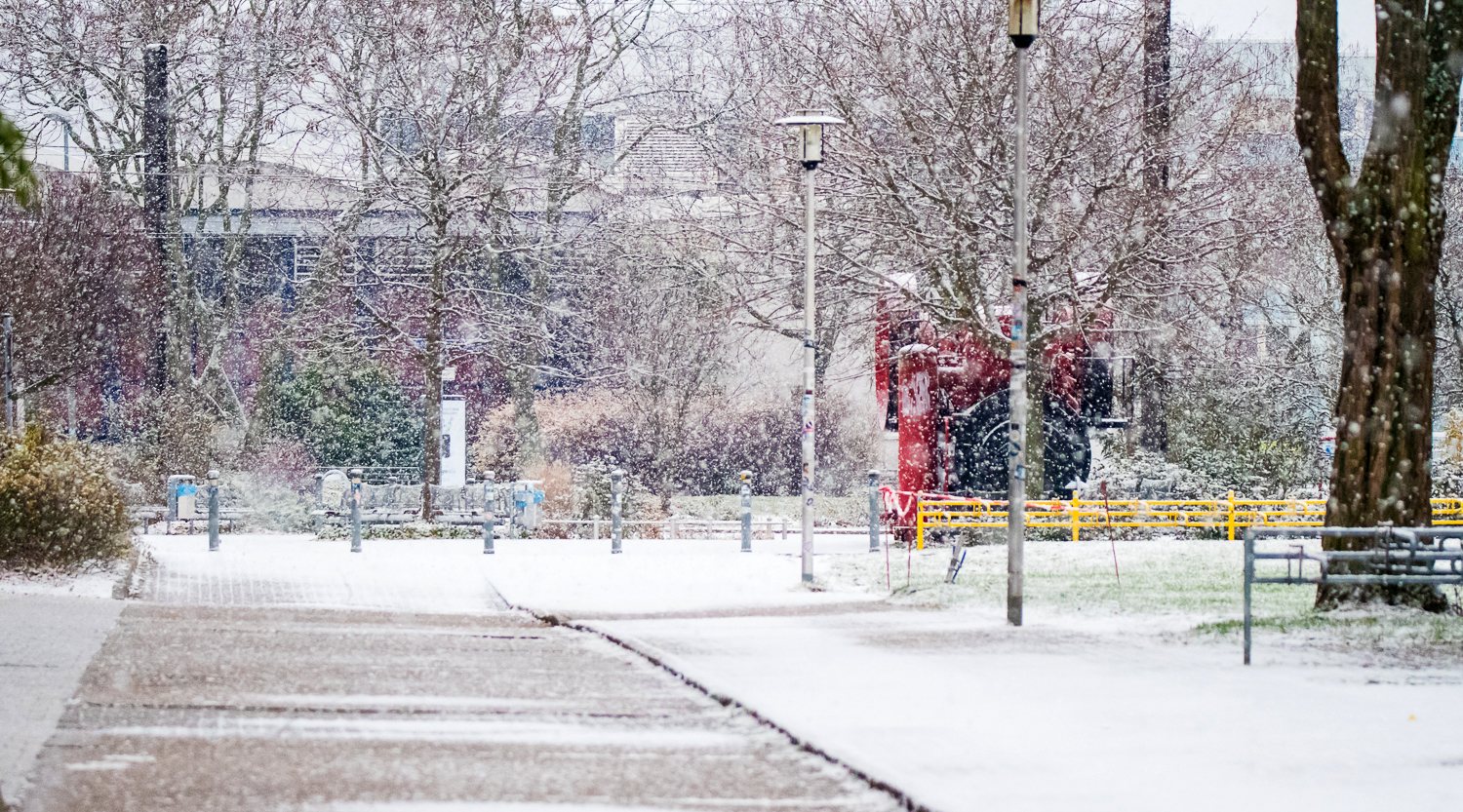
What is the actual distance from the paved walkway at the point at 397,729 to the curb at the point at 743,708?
0.05 meters

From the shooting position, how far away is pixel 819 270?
2705 centimetres

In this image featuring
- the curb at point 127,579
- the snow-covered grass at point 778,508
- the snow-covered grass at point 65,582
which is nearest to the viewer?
the snow-covered grass at point 65,582

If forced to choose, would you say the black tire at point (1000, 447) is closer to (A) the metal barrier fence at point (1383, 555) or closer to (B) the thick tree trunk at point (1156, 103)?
(B) the thick tree trunk at point (1156, 103)

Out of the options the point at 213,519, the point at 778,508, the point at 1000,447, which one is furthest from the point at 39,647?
the point at 778,508

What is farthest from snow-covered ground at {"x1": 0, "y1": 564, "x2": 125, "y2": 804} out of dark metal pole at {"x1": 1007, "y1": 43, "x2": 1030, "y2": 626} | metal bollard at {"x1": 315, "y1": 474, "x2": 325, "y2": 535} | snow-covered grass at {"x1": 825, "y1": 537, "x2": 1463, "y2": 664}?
metal bollard at {"x1": 315, "y1": 474, "x2": 325, "y2": 535}

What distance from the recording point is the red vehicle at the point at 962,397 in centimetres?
2812

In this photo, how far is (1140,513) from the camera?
2633 centimetres

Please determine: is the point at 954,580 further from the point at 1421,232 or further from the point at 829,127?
the point at 829,127

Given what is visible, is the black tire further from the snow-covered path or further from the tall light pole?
the snow-covered path

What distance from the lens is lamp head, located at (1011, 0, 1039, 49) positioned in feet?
46.2

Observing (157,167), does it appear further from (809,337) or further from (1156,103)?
(809,337)

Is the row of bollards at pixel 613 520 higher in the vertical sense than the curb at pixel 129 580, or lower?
higher

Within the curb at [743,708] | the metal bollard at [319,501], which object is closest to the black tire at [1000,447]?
the metal bollard at [319,501]

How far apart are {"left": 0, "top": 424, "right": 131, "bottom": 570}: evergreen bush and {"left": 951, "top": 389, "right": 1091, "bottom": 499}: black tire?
14.4 m
